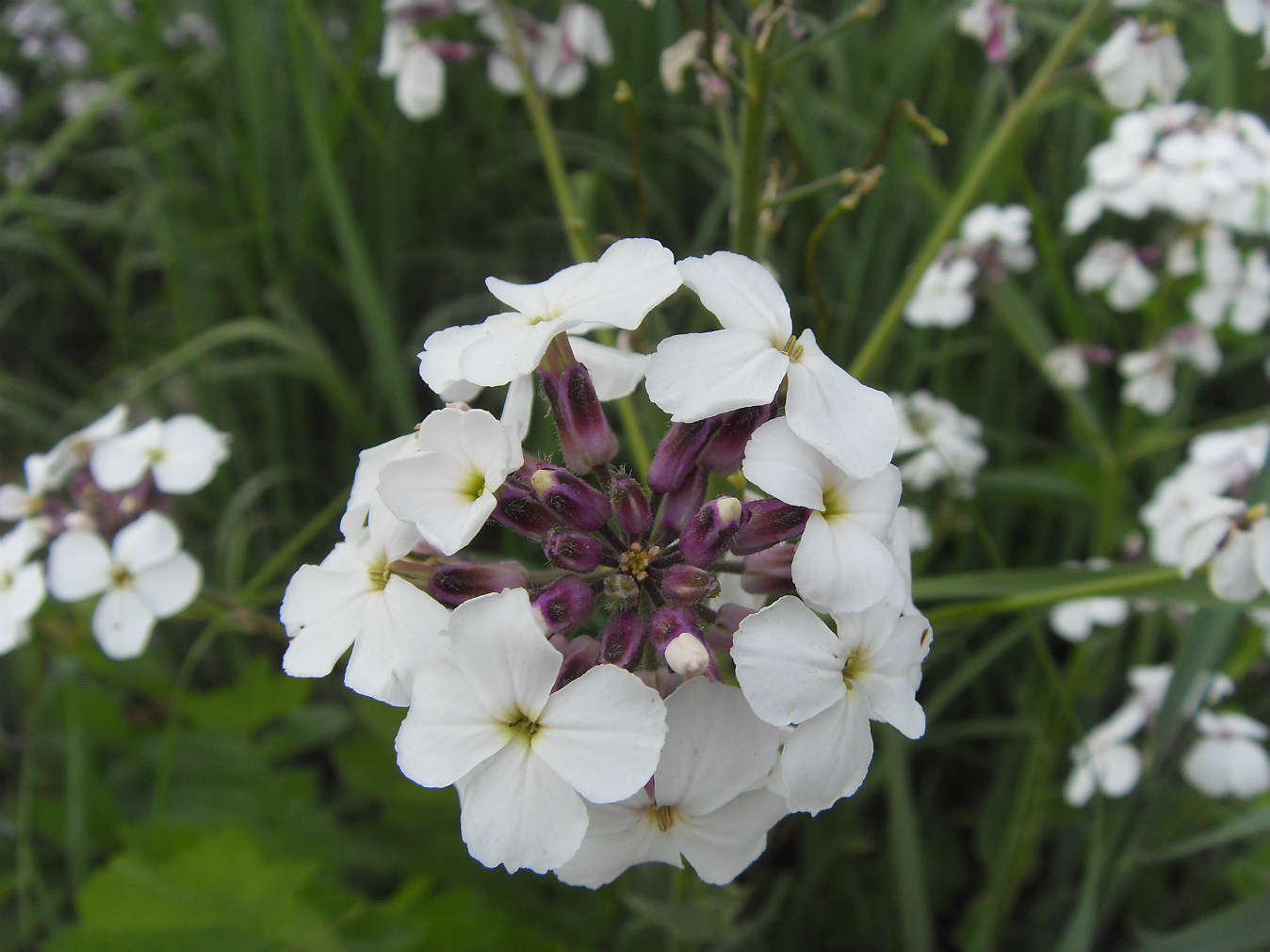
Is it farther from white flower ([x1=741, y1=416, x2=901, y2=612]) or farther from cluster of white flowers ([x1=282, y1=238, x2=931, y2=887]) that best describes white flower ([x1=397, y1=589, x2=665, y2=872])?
white flower ([x1=741, y1=416, x2=901, y2=612])

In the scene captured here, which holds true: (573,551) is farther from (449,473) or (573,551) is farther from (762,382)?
(762,382)

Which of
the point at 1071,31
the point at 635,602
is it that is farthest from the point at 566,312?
the point at 1071,31

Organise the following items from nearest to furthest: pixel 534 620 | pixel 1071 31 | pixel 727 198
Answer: pixel 534 620 → pixel 1071 31 → pixel 727 198

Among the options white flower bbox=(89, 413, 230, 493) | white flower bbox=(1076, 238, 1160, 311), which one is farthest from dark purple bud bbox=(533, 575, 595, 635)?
white flower bbox=(1076, 238, 1160, 311)

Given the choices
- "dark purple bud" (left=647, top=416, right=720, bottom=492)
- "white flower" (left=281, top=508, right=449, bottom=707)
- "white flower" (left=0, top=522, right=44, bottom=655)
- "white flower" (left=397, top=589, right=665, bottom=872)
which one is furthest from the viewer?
"white flower" (left=0, top=522, right=44, bottom=655)

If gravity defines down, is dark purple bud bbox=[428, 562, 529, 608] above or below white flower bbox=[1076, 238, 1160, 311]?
above

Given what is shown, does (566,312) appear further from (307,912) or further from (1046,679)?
(1046,679)
